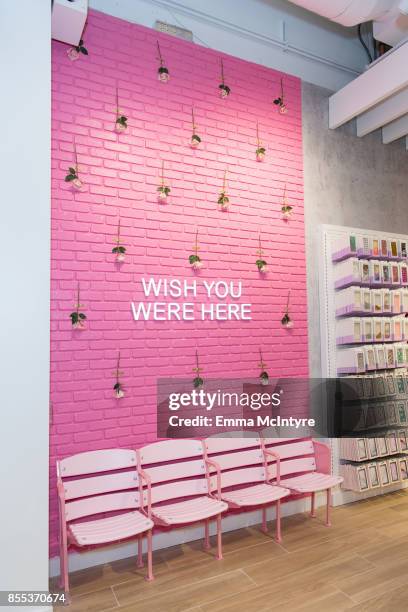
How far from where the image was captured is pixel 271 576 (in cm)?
321

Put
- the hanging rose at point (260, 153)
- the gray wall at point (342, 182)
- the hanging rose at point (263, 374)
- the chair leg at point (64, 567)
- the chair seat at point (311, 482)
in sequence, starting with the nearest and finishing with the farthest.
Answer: the chair leg at point (64, 567)
the chair seat at point (311, 482)
the hanging rose at point (263, 374)
the hanging rose at point (260, 153)
the gray wall at point (342, 182)

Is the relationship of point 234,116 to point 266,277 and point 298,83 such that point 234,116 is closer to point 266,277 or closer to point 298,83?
point 298,83

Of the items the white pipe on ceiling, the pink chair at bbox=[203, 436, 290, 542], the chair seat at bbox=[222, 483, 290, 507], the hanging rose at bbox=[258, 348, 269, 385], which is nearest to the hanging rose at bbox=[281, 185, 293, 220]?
the hanging rose at bbox=[258, 348, 269, 385]

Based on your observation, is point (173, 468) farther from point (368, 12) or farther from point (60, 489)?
point (368, 12)

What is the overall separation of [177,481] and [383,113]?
170 inches

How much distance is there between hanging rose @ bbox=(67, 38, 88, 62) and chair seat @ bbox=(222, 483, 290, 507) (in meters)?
3.72

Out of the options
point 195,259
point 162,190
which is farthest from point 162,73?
point 195,259

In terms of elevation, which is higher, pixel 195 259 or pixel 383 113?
pixel 383 113

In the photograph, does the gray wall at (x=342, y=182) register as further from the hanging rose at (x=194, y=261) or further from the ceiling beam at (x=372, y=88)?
the hanging rose at (x=194, y=261)

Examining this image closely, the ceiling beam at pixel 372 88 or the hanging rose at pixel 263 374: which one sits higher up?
the ceiling beam at pixel 372 88

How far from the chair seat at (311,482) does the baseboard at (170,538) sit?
16.3 inches

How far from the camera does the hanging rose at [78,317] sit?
11.4 ft

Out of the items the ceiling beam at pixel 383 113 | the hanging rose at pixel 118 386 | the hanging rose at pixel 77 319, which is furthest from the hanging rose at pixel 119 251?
the ceiling beam at pixel 383 113

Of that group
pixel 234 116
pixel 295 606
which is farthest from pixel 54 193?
pixel 295 606
